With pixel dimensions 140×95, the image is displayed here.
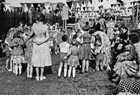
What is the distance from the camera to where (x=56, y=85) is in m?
6.51

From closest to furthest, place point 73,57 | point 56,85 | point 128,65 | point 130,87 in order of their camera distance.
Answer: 1. point 130,87
2. point 128,65
3. point 56,85
4. point 73,57

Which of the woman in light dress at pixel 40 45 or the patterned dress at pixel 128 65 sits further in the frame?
the woman in light dress at pixel 40 45

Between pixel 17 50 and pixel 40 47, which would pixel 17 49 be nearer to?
pixel 17 50

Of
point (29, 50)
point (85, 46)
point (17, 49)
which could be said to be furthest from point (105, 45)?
point (17, 49)

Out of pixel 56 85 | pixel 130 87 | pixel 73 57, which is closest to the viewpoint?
pixel 130 87

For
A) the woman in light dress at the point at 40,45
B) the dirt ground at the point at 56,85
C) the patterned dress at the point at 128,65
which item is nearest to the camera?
the patterned dress at the point at 128,65

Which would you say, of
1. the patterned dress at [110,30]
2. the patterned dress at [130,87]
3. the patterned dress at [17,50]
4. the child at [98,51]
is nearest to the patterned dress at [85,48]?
the child at [98,51]

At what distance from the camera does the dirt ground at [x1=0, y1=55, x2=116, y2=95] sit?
19.4 ft

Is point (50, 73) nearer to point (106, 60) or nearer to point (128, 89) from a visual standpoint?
point (106, 60)

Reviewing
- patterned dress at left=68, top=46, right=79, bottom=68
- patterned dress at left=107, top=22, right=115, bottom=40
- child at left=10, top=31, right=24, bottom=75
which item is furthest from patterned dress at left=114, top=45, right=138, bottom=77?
patterned dress at left=107, top=22, right=115, bottom=40

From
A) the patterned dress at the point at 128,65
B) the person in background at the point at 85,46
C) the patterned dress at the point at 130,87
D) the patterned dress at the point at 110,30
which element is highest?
the patterned dress at the point at 110,30

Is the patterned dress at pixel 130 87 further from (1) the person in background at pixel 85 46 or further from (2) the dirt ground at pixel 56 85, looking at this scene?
(1) the person in background at pixel 85 46

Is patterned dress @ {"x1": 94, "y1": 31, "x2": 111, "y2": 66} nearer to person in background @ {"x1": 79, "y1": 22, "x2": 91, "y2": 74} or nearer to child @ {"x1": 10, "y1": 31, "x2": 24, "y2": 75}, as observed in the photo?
person in background @ {"x1": 79, "y1": 22, "x2": 91, "y2": 74}

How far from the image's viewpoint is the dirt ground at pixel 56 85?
592 cm
